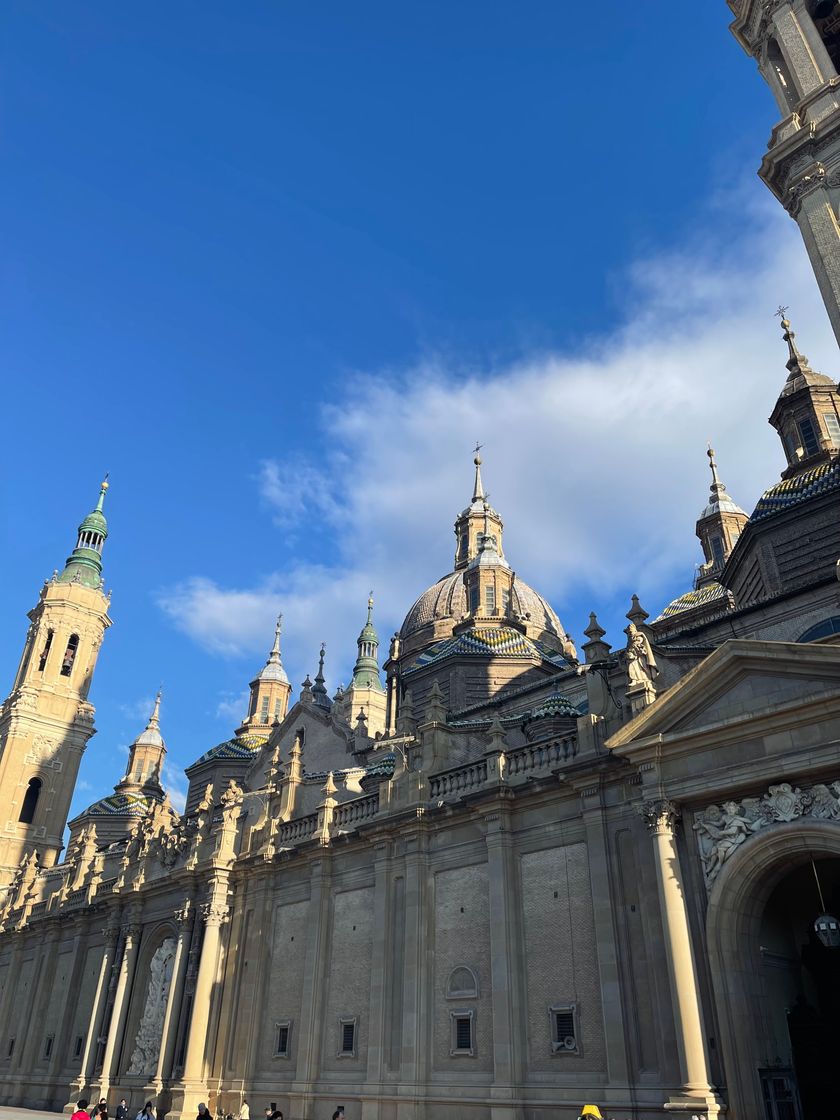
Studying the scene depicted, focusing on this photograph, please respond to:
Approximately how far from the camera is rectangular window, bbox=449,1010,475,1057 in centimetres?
2142

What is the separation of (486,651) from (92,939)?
2365cm

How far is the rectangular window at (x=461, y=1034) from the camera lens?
70.3 feet

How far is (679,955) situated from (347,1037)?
1254 centimetres

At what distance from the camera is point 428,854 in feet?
80.4

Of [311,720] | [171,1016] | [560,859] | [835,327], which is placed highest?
[835,327]

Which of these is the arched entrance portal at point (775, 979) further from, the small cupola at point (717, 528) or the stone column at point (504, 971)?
the small cupola at point (717, 528)

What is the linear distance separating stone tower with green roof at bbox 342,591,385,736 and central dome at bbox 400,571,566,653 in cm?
1062

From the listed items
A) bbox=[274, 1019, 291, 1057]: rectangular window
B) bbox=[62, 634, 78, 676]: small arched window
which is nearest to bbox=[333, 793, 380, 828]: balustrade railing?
bbox=[274, 1019, 291, 1057]: rectangular window

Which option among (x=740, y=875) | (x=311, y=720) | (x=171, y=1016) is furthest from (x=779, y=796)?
(x=311, y=720)

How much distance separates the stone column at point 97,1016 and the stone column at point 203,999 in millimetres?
8506

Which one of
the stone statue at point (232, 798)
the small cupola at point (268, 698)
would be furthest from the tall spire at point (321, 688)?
the stone statue at point (232, 798)

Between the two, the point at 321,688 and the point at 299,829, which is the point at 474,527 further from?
the point at 299,829

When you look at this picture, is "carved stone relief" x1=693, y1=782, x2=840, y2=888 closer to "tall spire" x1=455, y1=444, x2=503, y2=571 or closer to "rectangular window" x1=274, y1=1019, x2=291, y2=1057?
"rectangular window" x1=274, y1=1019, x2=291, y2=1057

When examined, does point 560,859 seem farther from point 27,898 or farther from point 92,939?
point 27,898
